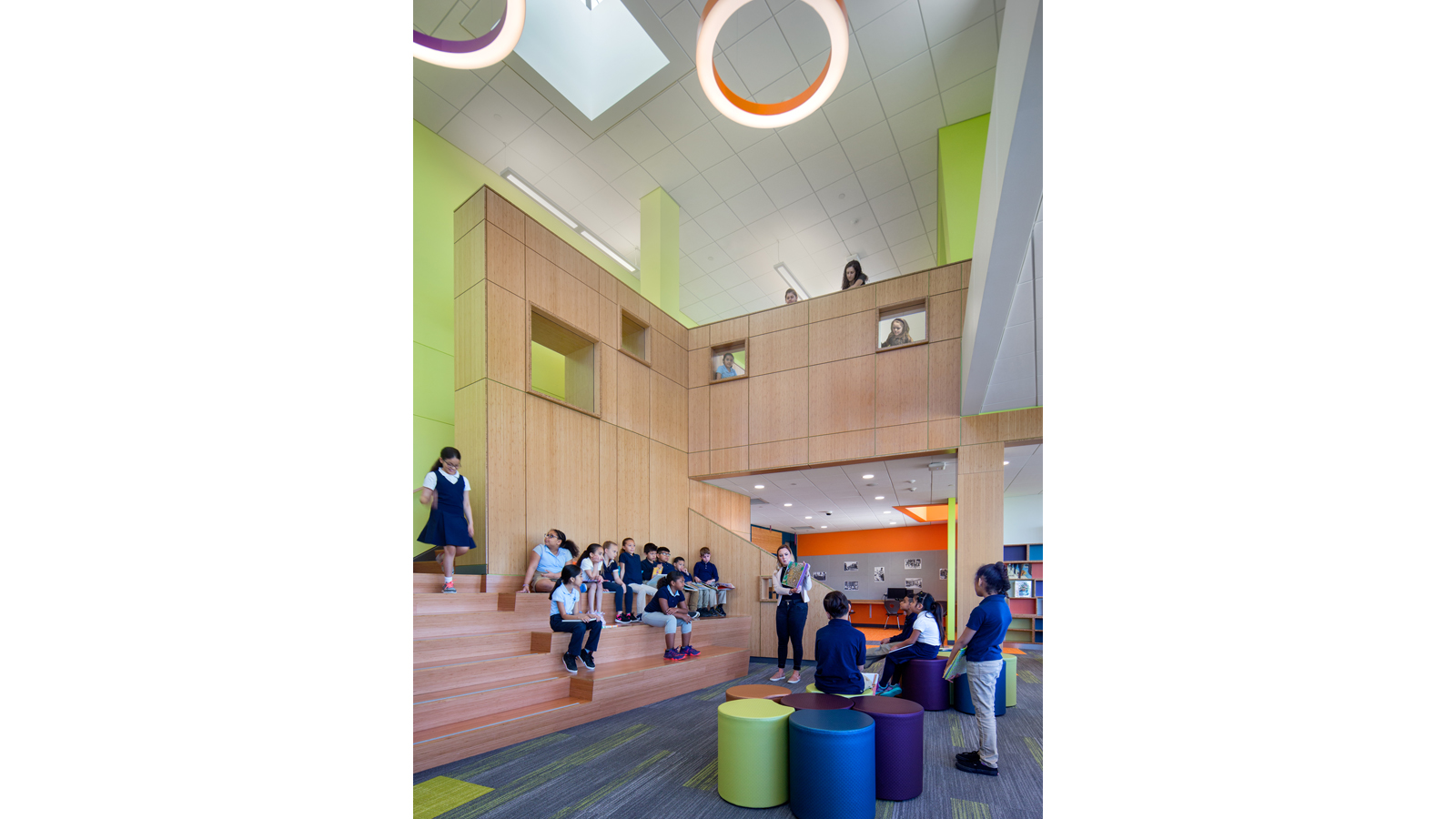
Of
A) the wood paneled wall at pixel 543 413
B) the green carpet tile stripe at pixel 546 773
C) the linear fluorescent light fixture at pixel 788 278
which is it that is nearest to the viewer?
the green carpet tile stripe at pixel 546 773

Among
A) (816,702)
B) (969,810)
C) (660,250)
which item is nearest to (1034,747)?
(969,810)

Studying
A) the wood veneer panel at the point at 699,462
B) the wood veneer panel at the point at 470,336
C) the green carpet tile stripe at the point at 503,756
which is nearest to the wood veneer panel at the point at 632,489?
the wood veneer panel at the point at 699,462

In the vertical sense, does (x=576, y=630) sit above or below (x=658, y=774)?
above

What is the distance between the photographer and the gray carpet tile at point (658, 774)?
3215 mm

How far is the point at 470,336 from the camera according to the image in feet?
22.5

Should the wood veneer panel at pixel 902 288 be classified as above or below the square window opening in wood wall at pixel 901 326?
above

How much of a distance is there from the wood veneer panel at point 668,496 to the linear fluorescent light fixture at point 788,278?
185 inches

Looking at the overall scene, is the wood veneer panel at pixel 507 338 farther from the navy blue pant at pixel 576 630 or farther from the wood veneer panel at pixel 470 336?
the navy blue pant at pixel 576 630

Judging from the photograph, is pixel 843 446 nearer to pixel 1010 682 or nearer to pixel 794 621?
pixel 794 621

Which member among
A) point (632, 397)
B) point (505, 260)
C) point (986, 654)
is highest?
point (505, 260)

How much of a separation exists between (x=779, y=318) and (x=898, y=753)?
7156 mm
